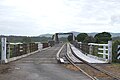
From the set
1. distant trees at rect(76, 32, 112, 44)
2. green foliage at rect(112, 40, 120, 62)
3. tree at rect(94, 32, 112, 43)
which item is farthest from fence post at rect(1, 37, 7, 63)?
tree at rect(94, 32, 112, 43)

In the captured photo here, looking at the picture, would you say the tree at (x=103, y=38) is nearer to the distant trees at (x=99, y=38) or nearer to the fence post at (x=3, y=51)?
the distant trees at (x=99, y=38)

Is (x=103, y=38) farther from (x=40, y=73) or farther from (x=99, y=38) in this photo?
(x=40, y=73)

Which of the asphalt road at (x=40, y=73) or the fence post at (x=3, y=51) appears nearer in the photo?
the asphalt road at (x=40, y=73)

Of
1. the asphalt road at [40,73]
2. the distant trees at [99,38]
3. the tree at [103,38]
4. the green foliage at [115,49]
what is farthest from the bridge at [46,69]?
the tree at [103,38]

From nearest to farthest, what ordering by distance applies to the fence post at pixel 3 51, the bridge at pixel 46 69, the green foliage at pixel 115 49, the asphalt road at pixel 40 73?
the asphalt road at pixel 40 73 < the bridge at pixel 46 69 < the fence post at pixel 3 51 < the green foliage at pixel 115 49

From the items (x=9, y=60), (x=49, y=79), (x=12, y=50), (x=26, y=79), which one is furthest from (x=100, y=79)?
(x=12, y=50)

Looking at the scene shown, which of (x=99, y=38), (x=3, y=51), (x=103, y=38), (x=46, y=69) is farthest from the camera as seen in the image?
(x=103, y=38)

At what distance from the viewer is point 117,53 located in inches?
864

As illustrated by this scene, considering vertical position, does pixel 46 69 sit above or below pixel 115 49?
below

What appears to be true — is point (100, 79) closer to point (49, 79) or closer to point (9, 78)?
point (49, 79)

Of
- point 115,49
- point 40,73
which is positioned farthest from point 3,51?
point 115,49

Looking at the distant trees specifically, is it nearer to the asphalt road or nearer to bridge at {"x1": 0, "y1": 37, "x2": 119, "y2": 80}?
bridge at {"x1": 0, "y1": 37, "x2": 119, "y2": 80}

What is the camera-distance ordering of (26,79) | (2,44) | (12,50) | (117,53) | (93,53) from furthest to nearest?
(93,53) → (12,50) → (117,53) → (2,44) → (26,79)

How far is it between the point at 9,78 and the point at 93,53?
16.5 meters
